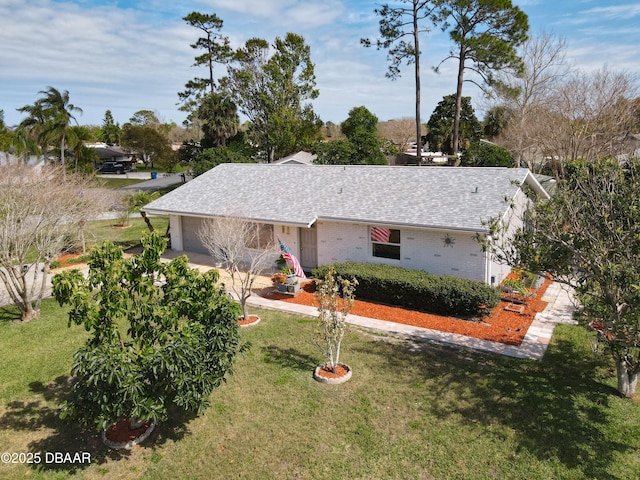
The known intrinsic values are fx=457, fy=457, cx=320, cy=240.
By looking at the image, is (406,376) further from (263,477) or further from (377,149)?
(377,149)

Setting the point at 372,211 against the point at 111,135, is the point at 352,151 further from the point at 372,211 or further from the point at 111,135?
the point at 111,135

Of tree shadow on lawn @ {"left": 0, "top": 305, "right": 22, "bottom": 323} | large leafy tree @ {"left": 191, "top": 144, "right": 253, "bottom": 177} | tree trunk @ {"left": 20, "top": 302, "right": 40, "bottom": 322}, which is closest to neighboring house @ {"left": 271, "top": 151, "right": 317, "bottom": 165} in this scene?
large leafy tree @ {"left": 191, "top": 144, "right": 253, "bottom": 177}

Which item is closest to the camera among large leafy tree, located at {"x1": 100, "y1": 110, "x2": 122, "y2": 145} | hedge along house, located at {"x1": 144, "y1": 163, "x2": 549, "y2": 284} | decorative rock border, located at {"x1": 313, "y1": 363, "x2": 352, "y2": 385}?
decorative rock border, located at {"x1": 313, "y1": 363, "x2": 352, "y2": 385}

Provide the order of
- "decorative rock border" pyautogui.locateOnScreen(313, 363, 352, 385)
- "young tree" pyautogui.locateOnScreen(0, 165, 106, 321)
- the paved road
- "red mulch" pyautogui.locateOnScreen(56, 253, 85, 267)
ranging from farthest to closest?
the paved road < "red mulch" pyautogui.locateOnScreen(56, 253, 85, 267) < "young tree" pyautogui.locateOnScreen(0, 165, 106, 321) < "decorative rock border" pyautogui.locateOnScreen(313, 363, 352, 385)

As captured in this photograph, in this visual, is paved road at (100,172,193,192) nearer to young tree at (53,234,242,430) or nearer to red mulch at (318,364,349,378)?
red mulch at (318,364,349,378)

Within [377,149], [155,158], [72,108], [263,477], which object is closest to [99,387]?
[263,477]

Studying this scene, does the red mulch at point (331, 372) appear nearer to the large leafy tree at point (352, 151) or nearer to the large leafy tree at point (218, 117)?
the large leafy tree at point (352, 151)

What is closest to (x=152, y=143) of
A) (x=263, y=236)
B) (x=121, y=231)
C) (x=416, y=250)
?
(x=121, y=231)
